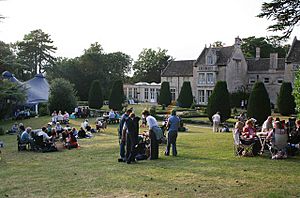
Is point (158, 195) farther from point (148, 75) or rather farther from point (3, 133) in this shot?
point (148, 75)

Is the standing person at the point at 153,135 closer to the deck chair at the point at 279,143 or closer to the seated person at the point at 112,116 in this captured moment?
the deck chair at the point at 279,143

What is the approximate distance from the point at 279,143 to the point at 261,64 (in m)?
46.9

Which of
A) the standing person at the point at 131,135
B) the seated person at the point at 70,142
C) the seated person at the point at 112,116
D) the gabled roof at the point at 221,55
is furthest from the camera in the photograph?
the gabled roof at the point at 221,55

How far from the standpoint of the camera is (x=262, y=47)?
7475 centimetres

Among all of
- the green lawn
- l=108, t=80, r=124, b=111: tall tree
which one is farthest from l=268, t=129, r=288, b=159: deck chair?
l=108, t=80, r=124, b=111: tall tree

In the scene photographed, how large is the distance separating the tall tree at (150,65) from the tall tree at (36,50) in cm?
2059

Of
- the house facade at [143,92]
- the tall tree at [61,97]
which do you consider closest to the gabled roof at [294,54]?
the house facade at [143,92]

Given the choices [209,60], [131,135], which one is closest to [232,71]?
[209,60]

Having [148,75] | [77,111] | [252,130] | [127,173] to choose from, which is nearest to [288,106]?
[77,111]

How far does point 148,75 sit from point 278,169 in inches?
2967

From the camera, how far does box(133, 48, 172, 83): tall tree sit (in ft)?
279

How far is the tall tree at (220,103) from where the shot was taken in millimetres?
31219

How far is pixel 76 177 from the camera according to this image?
995 centimetres

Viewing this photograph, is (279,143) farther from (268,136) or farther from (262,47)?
(262,47)
